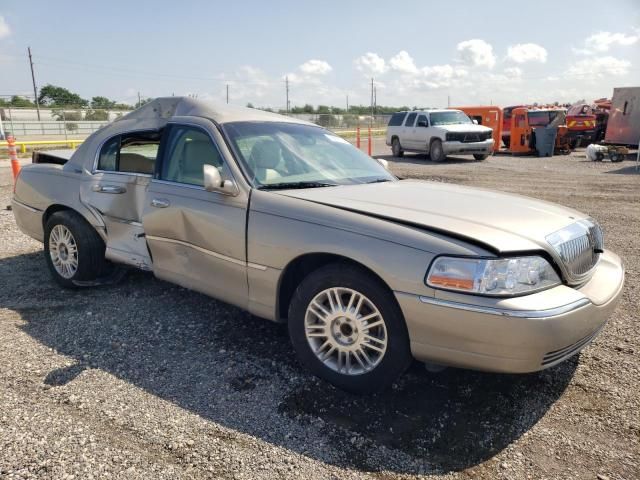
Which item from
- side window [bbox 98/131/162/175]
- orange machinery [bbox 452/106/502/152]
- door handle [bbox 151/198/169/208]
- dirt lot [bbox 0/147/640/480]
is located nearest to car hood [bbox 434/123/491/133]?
orange machinery [bbox 452/106/502/152]

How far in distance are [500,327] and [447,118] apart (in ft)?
57.1

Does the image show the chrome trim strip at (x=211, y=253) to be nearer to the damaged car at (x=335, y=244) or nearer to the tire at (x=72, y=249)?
the damaged car at (x=335, y=244)

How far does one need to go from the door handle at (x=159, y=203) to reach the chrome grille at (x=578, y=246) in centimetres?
260

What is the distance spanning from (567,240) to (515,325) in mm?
759

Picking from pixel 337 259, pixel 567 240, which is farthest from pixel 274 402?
pixel 567 240

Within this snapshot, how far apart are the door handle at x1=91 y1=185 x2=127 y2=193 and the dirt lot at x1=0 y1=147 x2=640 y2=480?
994 mm

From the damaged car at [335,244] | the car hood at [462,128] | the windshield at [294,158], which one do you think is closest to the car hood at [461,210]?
the damaged car at [335,244]

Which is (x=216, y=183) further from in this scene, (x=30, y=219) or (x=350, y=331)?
(x=30, y=219)

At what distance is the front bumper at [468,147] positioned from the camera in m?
18.0

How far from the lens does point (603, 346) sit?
369cm

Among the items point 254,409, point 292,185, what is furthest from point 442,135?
point 254,409

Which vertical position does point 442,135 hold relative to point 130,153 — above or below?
below

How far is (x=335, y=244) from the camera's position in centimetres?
290

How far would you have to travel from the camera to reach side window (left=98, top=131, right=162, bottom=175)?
14.9ft
